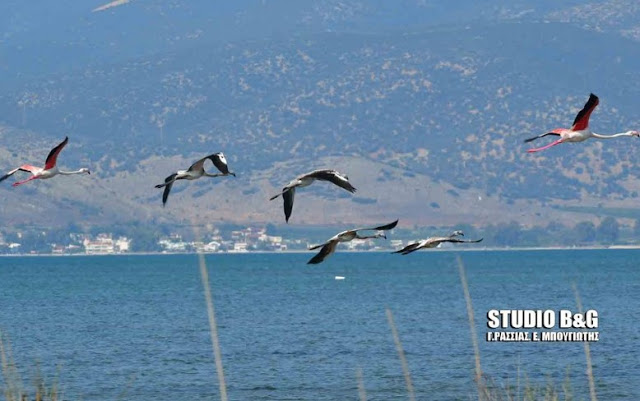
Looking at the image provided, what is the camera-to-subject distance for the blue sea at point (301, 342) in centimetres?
5166

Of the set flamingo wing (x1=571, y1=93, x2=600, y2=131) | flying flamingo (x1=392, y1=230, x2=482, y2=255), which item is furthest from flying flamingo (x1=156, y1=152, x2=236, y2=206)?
flamingo wing (x1=571, y1=93, x2=600, y2=131)

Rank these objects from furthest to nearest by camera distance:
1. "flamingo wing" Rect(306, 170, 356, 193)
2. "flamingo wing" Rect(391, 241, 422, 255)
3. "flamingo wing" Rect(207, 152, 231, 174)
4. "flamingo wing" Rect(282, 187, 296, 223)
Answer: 1. "flamingo wing" Rect(207, 152, 231, 174)
2. "flamingo wing" Rect(282, 187, 296, 223)
3. "flamingo wing" Rect(306, 170, 356, 193)
4. "flamingo wing" Rect(391, 241, 422, 255)

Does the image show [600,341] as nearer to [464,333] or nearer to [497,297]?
[464,333]

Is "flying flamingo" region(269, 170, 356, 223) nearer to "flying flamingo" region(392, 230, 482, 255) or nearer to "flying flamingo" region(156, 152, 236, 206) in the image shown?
"flying flamingo" region(392, 230, 482, 255)

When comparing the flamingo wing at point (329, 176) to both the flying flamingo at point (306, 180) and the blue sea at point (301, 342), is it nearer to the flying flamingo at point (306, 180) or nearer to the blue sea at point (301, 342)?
the flying flamingo at point (306, 180)

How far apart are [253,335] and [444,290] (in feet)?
200

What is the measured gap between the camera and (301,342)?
73625 millimetres

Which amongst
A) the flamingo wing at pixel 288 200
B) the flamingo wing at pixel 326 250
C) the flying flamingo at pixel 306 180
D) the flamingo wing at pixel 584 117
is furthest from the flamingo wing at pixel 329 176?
the flamingo wing at pixel 584 117

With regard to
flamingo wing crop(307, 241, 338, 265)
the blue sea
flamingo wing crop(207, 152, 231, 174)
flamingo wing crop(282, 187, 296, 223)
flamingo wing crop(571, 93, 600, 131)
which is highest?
flamingo wing crop(571, 93, 600, 131)

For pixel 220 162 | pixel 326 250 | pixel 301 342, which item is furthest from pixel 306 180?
pixel 301 342

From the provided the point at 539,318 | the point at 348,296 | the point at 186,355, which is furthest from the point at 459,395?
the point at 348,296

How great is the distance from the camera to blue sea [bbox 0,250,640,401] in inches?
2034

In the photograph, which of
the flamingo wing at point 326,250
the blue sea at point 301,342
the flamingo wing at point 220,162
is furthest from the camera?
the blue sea at point 301,342

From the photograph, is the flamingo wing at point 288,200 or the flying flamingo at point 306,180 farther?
the flamingo wing at point 288,200
